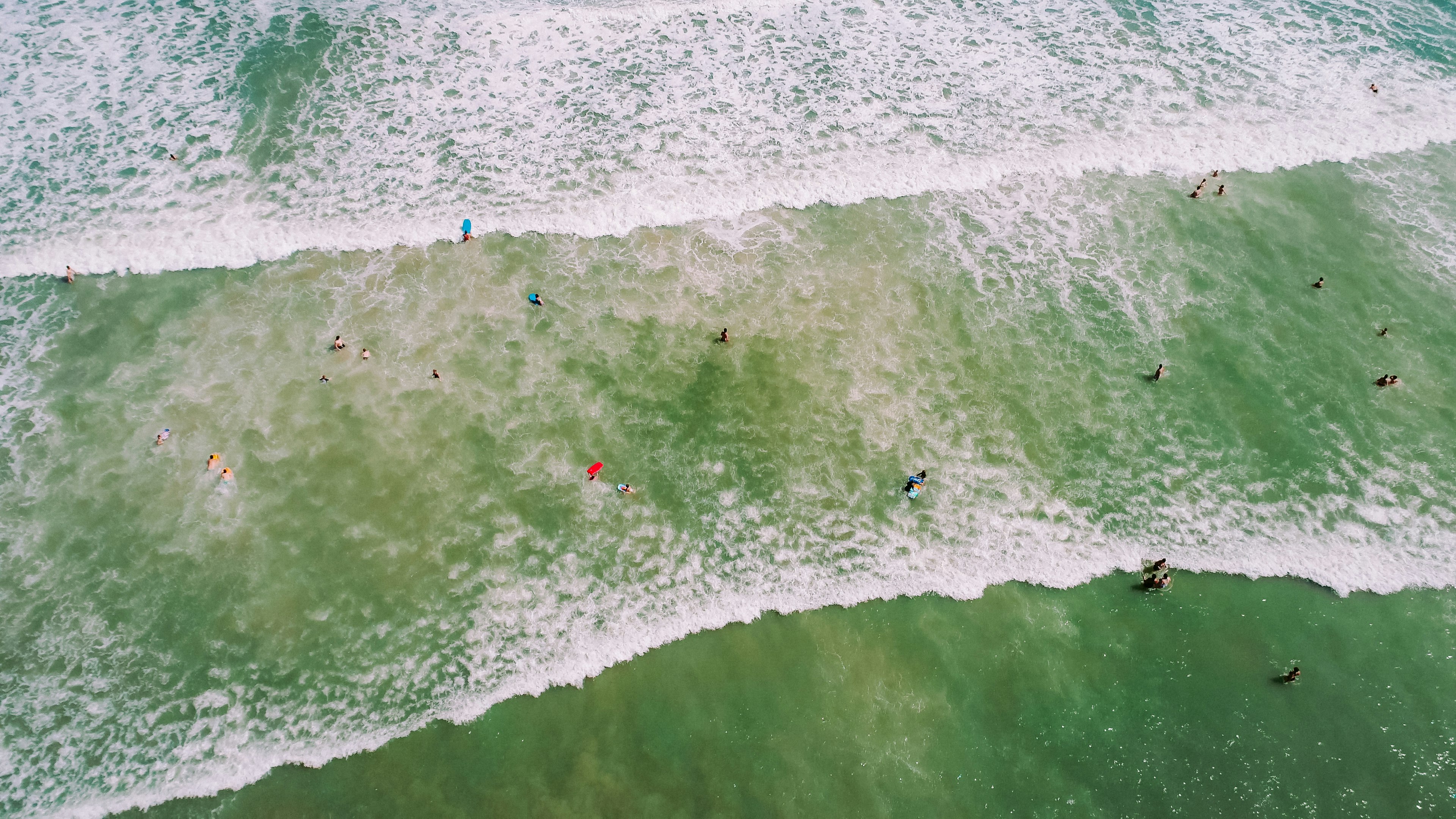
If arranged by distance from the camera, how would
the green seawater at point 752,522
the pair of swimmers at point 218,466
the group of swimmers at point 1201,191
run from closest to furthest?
1. the green seawater at point 752,522
2. the pair of swimmers at point 218,466
3. the group of swimmers at point 1201,191

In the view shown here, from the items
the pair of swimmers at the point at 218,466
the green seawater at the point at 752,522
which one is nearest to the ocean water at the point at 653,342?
the green seawater at the point at 752,522

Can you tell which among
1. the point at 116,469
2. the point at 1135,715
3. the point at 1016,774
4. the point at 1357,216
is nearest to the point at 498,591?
the point at 116,469

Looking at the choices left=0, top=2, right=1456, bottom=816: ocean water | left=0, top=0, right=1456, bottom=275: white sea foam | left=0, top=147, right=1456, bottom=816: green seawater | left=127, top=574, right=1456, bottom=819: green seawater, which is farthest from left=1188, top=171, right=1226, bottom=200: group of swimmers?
left=127, top=574, right=1456, bottom=819: green seawater

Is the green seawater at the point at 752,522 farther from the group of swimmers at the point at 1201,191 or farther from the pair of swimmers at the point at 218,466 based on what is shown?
the group of swimmers at the point at 1201,191

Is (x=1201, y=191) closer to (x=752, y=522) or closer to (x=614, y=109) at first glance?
(x=752, y=522)

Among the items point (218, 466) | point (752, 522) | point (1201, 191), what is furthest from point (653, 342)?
point (1201, 191)
